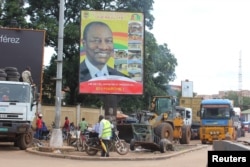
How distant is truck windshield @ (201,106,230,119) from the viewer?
3072 cm

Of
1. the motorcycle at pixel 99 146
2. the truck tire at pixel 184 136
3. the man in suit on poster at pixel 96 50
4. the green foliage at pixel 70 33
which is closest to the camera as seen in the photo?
the motorcycle at pixel 99 146

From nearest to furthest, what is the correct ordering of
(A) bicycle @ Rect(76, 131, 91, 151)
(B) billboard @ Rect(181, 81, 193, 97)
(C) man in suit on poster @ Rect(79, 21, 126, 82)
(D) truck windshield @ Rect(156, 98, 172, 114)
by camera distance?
(A) bicycle @ Rect(76, 131, 91, 151) → (C) man in suit on poster @ Rect(79, 21, 126, 82) → (D) truck windshield @ Rect(156, 98, 172, 114) → (B) billboard @ Rect(181, 81, 193, 97)

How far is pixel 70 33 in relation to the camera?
33156 millimetres

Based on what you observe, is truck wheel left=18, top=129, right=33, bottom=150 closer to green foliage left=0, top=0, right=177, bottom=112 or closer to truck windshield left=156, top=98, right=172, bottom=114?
truck windshield left=156, top=98, right=172, bottom=114

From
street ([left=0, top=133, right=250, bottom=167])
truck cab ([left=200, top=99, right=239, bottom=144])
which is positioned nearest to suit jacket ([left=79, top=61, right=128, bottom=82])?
street ([left=0, top=133, right=250, bottom=167])

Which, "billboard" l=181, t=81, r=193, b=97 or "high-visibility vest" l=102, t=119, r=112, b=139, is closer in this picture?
"high-visibility vest" l=102, t=119, r=112, b=139

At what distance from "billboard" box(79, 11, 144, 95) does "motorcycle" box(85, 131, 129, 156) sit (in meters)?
3.24

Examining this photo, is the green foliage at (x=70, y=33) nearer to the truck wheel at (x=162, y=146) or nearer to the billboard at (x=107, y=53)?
the billboard at (x=107, y=53)

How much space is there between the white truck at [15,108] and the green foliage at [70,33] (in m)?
14.1

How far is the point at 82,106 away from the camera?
37.3 meters

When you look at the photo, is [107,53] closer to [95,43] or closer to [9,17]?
[95,43]

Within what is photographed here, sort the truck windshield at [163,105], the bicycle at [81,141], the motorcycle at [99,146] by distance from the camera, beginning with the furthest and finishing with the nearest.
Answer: the truck windshield at [163,105]
the bicycle at [81,141]
the motorcycle at [99,146]

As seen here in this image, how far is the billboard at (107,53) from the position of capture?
21.1 m

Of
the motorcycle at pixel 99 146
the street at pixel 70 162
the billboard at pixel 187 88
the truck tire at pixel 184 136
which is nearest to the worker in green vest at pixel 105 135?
the motorcycle at pixel 99 146
